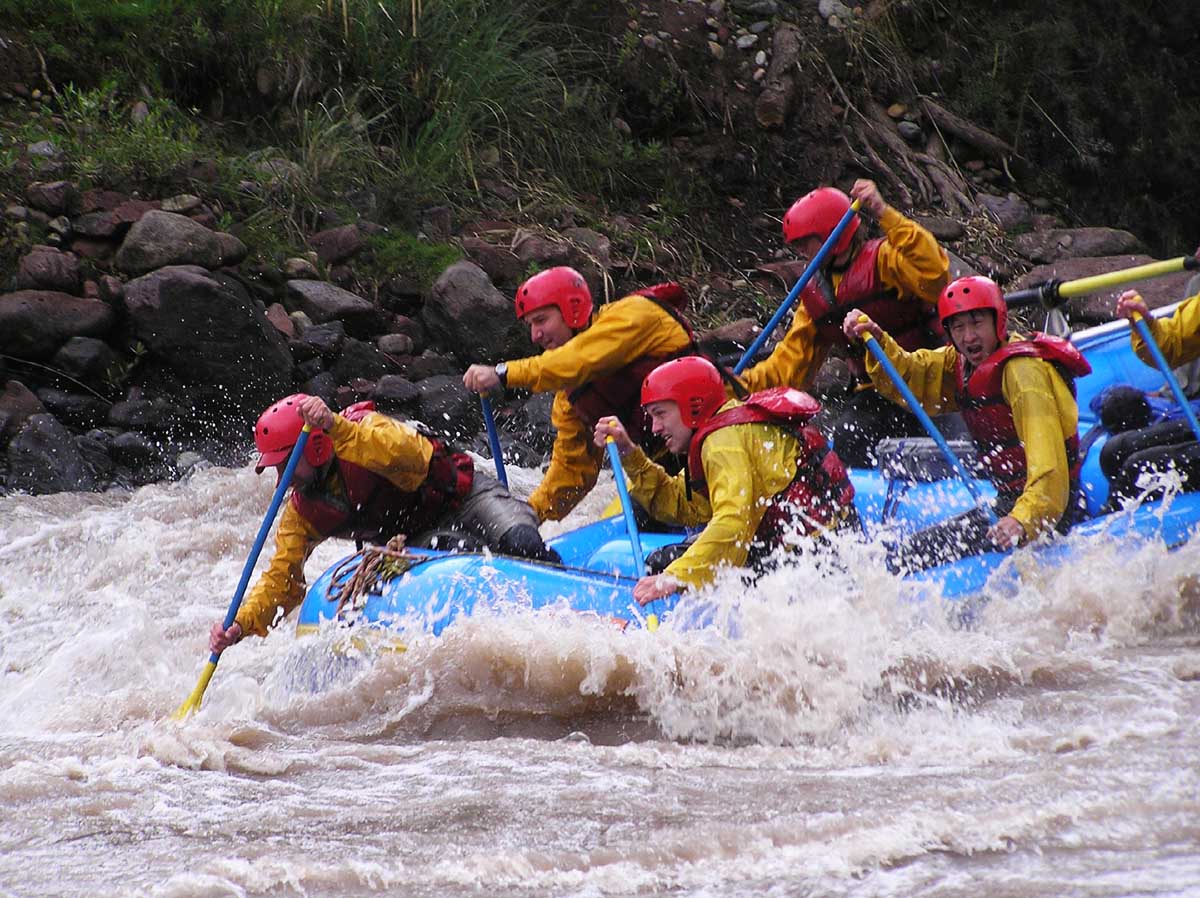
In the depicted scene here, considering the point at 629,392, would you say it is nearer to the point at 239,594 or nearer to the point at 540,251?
the point at 239,594

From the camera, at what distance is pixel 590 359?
6.01 metres

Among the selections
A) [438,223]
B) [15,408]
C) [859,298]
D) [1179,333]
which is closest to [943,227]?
[438,223]

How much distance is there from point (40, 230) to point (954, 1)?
9305mm

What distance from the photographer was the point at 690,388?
5.14m

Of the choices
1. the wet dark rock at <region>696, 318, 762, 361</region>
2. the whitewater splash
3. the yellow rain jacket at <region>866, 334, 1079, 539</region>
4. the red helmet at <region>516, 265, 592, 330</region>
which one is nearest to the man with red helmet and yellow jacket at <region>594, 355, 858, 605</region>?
the whitewater splash

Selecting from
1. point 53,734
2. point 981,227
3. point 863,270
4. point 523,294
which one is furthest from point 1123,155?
point 53,734

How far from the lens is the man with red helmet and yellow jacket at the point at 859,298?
250 inches

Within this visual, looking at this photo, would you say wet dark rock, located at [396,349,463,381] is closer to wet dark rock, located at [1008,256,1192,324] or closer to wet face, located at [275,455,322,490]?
wet dark rock, located at [1008,256,1192,324]

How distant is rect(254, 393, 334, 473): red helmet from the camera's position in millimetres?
5570

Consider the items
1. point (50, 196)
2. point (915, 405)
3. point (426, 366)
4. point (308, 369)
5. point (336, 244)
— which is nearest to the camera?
point (915, 405)

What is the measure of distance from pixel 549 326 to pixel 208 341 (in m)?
4.25

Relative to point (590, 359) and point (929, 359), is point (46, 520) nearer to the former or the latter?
point (590, 359)

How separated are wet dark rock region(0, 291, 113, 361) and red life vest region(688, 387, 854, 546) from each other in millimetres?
5783

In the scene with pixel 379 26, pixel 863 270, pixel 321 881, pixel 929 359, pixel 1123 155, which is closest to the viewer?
pixel 321 881
